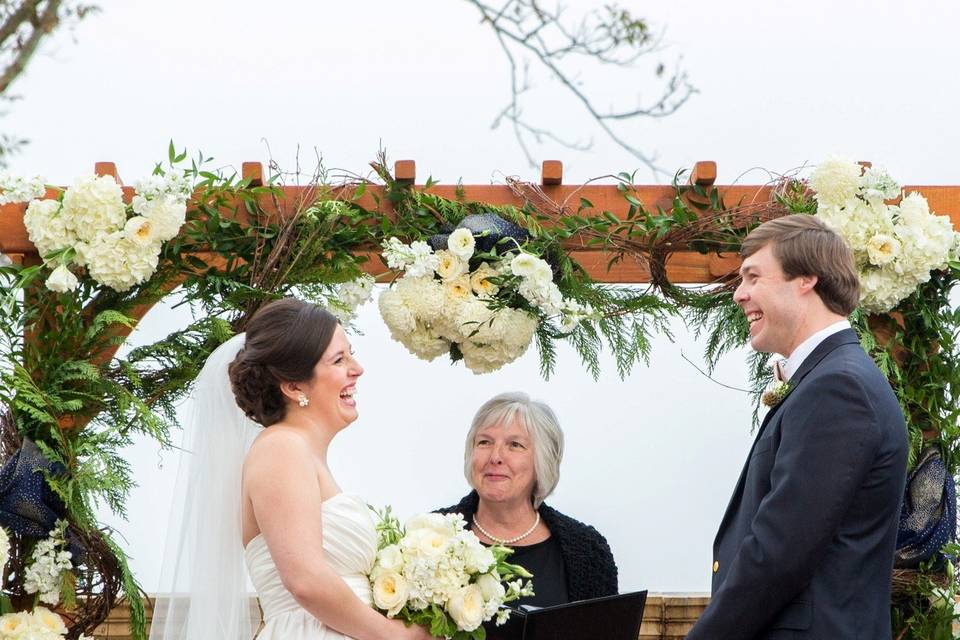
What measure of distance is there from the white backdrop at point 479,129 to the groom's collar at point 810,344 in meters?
1.70

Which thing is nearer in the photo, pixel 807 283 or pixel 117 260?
pixel 807 283

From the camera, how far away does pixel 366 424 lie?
5.44 metres

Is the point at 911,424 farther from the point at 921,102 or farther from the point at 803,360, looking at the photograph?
the point at 921,102

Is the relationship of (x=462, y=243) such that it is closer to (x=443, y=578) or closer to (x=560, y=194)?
(x=560, y=194)

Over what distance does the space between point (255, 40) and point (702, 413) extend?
2.82m

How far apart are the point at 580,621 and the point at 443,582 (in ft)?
1.86

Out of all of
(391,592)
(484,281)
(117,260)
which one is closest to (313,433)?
(391,592)

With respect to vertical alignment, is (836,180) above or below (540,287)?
above

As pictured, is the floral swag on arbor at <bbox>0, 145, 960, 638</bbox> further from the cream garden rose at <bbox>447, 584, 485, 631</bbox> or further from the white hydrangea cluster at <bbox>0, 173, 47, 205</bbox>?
the cream garden rose at <bbox>447, 584, 485, 631</bbox>

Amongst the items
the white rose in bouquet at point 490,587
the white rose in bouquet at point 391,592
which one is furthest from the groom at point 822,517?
the white rose in bouquet at point 391,592

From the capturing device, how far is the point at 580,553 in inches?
180

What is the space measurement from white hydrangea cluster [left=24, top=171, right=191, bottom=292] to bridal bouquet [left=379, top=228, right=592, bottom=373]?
2.53 ft

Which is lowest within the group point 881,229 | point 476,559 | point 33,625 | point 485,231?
point 33,625

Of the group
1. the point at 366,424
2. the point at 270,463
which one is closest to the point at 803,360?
the point at 270,463
